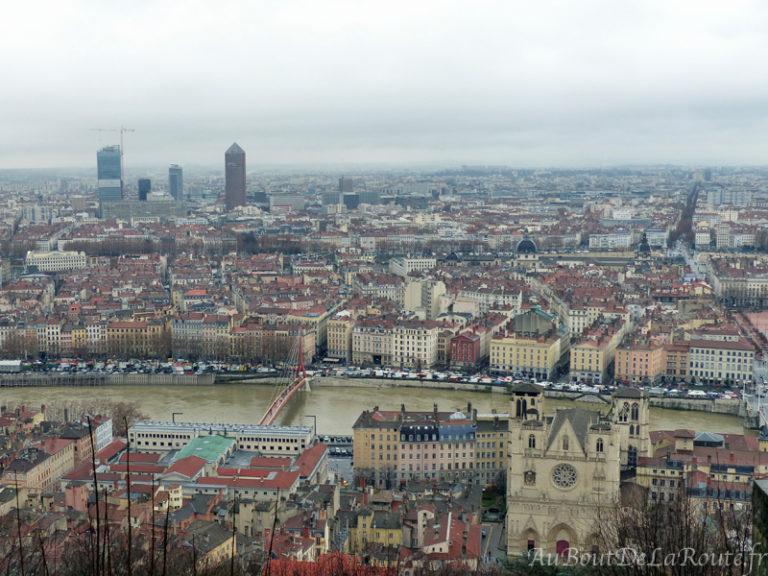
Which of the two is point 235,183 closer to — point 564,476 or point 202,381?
point 202,381

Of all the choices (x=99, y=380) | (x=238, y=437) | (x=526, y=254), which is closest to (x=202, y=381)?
(x=99, y=380)

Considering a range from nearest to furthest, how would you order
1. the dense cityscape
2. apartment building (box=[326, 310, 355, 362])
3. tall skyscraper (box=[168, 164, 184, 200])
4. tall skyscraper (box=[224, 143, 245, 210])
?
the dense cityscape → apartment building (box=[326, 310, 355, 362]) → tall skyscraper (box=[224, 143, 245, 210]) → tall skyscraper (box=[168, 164, 184, 200])

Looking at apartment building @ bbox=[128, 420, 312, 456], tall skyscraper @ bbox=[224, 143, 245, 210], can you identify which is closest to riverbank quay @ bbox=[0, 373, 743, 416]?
apartment building @ bbox=[128, 420, 312, 456]

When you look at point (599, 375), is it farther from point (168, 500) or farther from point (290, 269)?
point (290, 269)

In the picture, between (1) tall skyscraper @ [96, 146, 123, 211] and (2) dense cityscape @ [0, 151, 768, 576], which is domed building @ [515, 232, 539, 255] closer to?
(2) dense cityscape @ [0, 151, 768, 576]

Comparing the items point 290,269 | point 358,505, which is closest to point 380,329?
point 358,505

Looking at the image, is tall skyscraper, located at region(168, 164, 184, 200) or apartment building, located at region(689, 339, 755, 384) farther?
tall skyscraper, located at region(168, 164, 184, 200)

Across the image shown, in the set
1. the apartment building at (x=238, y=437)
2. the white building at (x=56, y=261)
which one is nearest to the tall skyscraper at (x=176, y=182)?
the white building at (x=56, y=261)
